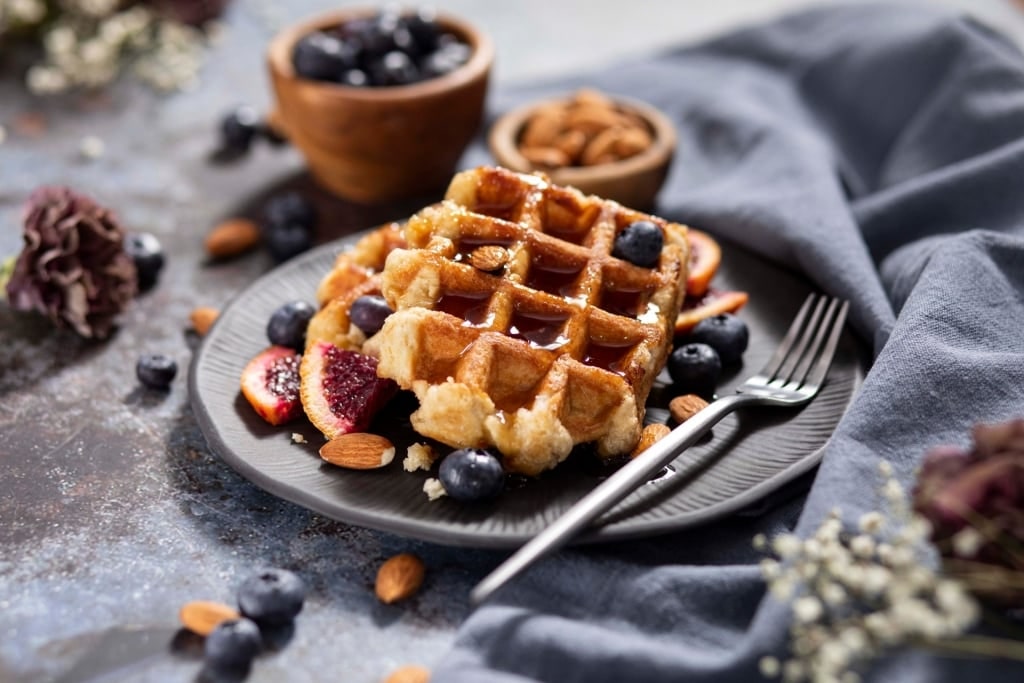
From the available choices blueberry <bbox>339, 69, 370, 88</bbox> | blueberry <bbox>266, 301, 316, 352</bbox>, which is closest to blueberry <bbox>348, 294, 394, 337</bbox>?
blueberry <bbox>266, 301, 316, 352</bbox>

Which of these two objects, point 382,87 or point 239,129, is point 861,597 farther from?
point 239,129

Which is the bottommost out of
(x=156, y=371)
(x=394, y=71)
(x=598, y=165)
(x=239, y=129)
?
(x=239, y=129)

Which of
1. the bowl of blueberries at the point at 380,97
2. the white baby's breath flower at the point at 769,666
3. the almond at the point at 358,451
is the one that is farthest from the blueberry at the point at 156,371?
the white baby's breath flower at the point at 769,666

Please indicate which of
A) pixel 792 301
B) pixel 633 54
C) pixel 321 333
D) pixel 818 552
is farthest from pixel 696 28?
pixel 818 552

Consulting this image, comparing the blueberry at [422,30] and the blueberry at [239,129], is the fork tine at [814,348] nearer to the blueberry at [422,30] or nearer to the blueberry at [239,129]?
the blueberry at [422,30]

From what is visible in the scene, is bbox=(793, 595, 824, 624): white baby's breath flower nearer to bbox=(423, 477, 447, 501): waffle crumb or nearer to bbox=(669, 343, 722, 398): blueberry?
bbox=(423, 477, 447, 501): waffle crumb

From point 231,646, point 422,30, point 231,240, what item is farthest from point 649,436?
point 422,30

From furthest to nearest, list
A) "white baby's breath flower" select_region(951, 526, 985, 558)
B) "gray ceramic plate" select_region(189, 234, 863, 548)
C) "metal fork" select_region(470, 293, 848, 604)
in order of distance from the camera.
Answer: "gray ceramic plate" select_region(189, 234, 863, 548) < "metal fork" select_region(470, 293, 848, 604) < "white baby's breath flower" select_region(951, 526, 985, 558)
